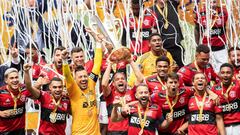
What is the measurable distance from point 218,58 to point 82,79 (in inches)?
114

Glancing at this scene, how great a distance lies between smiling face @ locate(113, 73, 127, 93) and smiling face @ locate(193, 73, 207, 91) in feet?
3.07

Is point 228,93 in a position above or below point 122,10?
below

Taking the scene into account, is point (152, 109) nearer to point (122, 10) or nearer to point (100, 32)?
point (100, 32)

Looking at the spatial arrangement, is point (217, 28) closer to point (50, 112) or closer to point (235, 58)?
point (235, 58)

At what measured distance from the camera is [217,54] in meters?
13.6

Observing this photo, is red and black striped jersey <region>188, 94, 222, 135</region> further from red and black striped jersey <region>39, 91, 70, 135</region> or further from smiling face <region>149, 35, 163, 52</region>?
red and black striped jersey <region>39, 91, 70, 135</region>

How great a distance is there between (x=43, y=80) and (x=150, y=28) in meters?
2.11

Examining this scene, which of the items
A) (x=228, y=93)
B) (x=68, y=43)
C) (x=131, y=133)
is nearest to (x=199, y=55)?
(x=228, y=93)

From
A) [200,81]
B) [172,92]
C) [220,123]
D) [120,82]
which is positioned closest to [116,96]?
[120,82]

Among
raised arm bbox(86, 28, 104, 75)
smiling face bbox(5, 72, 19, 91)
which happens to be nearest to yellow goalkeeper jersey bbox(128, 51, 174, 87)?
raised arm bbox(86, 28, 104, 75)

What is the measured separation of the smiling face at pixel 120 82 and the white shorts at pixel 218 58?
2.21 m

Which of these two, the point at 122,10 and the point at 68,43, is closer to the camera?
the point at 68,43

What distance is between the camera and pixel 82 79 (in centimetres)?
1138

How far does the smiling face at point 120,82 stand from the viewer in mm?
11469
